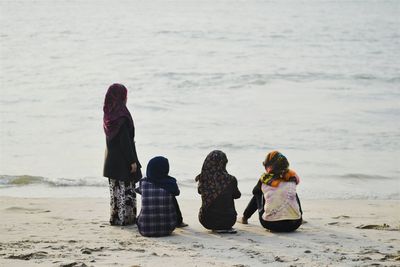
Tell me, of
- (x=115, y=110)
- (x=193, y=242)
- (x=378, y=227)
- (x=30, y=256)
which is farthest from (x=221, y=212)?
(x=30, y=256)

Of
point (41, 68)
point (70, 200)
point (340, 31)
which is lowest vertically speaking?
point (70, 200)

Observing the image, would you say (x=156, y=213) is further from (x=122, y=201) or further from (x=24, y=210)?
(x=24, y=210)

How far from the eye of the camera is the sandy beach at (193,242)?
5.45 m

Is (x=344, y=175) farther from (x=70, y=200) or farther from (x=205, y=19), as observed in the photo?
(x=205, y=19)

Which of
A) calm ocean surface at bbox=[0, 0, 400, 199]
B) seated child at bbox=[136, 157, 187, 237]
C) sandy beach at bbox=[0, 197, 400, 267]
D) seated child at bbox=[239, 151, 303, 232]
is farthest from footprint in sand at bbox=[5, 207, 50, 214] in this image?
seated child at bbox=[239, 151, 303, 232]

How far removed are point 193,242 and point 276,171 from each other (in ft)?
3.46

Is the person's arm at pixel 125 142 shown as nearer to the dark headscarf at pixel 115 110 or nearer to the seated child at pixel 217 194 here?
the dark headscarf at pixel 115 110

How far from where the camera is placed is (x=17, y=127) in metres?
14.3

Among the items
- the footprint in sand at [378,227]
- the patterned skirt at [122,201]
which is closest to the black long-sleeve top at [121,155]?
the patterned skirt at [122,201]

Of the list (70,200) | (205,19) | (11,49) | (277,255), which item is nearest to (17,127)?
(70,200)

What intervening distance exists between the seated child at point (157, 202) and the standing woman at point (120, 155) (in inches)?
13.3

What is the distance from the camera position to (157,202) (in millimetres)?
6387

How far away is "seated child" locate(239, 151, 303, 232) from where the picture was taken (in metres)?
6.47

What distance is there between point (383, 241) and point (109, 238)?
7.97 ft
